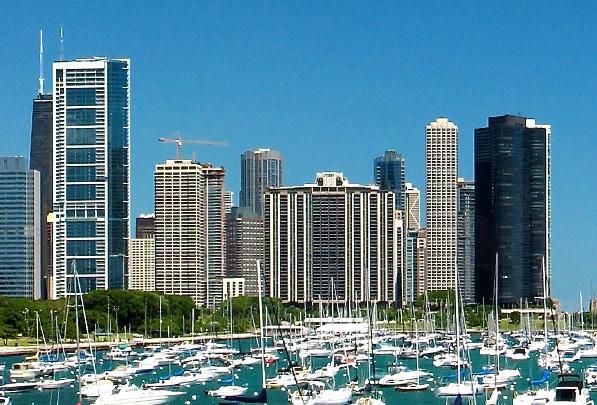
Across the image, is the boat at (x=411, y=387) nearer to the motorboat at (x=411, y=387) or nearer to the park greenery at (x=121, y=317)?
the motorboat at (x=411, y=387)

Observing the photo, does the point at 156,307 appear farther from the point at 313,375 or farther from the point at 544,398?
the point at 544,398

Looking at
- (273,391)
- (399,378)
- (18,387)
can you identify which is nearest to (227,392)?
(273,391)

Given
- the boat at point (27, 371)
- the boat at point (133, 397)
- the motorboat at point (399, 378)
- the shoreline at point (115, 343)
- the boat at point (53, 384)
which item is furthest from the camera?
the shoreline at point (115, 343)

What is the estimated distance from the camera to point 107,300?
590ft

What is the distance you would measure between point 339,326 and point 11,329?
138 ft

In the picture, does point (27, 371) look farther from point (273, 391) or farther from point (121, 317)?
point (121, 317)

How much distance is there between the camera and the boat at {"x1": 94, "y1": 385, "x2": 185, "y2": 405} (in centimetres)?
7538

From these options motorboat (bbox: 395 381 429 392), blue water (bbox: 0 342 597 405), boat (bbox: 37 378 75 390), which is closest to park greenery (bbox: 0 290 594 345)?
blue water (bbox: 0 342 597 405)

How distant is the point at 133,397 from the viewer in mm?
77562

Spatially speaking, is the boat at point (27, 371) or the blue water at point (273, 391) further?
the boat at point (27, 371)

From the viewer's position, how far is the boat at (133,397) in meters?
75.4

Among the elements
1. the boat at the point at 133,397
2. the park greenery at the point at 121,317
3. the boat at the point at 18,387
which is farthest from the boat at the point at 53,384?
the park greenery at the point at 121,317

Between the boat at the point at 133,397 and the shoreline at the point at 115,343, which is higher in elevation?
the boat at the point at 133,397

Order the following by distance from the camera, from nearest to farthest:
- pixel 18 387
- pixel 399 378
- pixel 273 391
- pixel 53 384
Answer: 1. pixel 273 391
2. pixel 399 378
3. pixel 18 387
4. pixel 53 384
